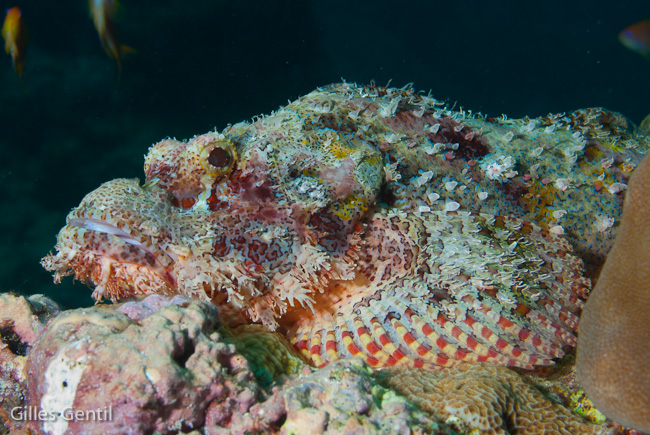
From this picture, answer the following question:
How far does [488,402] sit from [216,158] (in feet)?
9.46

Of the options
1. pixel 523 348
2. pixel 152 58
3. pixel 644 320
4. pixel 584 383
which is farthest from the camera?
pixel 152 58

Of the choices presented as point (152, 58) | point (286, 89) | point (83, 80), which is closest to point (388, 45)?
point (286, 89)

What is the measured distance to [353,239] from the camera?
3678mm

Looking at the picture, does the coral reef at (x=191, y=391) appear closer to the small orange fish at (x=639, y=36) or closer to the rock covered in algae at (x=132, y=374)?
the rock covered in algae at (x=132, y=374)

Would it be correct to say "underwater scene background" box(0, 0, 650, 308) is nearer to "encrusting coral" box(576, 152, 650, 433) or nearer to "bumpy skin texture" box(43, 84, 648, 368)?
"bumpy skin texture" box(43, 84, 648, 368)

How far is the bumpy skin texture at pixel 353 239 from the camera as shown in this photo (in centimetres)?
321

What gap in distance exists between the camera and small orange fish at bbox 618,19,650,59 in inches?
370

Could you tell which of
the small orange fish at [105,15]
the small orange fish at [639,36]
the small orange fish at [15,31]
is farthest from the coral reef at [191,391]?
the small orange fish at [639,36]

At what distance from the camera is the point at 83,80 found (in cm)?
1562

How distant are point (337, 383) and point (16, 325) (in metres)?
2.99

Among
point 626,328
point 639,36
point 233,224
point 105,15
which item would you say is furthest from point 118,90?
point 626,328

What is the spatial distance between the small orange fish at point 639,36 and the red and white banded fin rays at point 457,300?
28.9 feet

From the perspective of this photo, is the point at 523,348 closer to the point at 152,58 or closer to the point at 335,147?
the point at 335,147

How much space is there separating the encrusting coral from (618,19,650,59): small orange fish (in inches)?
381
